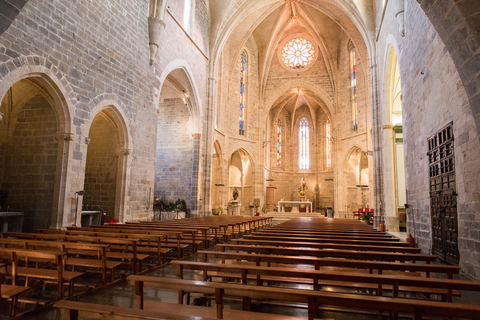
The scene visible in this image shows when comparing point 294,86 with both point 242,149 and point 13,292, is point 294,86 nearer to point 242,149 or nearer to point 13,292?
point 242,149

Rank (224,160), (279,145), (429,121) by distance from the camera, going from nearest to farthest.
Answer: (429,121) → (224,160) → (279,145)

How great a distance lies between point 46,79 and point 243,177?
1811 cm

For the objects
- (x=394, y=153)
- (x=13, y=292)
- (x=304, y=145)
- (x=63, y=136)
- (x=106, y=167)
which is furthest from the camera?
(x=304, y=145)

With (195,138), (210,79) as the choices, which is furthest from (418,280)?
(210,79)

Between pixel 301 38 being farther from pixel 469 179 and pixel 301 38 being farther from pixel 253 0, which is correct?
pixel 469 179

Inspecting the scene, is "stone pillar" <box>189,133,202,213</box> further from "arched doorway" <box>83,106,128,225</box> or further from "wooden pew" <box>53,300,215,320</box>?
"wooden pew" <box>53,300,215,320</box>

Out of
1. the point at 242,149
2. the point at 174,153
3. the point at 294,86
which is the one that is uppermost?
the point at 294,86

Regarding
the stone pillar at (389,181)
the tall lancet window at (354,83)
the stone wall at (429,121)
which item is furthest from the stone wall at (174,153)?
the tall lancet window at (354,83)

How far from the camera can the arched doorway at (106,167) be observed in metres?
10.3

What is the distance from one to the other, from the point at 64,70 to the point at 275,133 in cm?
2200

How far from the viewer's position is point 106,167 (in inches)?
423

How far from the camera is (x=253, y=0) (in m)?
17.4

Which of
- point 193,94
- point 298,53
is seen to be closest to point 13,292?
point 193,94

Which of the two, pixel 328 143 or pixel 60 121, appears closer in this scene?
pixel 60 121
